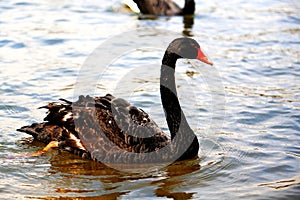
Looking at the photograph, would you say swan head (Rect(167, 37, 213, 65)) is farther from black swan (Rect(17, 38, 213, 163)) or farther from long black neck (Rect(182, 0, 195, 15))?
long black neck (Rect(182, 0, 195, 15))

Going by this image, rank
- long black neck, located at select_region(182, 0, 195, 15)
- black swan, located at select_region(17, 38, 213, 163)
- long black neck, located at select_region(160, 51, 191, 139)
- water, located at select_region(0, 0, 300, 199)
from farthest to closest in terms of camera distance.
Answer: long black neck, located at select_region(182, 0, 195, 15), long black neck, located at select_region(160, 51, 191, 139), black swan, located at select_region(17, 38, 213, 163), water, located at select_region(0, 0, 300, 199)

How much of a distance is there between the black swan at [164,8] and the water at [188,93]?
0.24 metres

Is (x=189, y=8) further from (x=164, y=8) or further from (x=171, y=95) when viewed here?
(x=171, y=95)

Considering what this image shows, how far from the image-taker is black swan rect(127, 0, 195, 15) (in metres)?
12.2

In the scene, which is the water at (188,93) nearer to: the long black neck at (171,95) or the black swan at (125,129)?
the black swan at (125,129)

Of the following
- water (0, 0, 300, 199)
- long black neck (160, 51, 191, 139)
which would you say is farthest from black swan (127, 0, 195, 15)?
long black neck (160, 51, 191, 139)

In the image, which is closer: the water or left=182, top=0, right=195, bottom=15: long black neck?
the water

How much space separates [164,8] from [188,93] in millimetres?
4852

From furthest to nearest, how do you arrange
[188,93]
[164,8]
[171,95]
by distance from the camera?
[164,8] < [188,93] < [171,95]

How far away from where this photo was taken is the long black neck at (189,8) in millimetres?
12188

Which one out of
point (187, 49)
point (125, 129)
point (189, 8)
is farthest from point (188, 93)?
point (189, 8)

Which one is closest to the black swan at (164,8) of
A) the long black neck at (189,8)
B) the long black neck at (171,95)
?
the long black neck at (189,8)

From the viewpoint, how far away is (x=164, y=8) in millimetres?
12398

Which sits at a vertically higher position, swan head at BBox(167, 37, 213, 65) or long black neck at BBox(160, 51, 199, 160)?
swan head at BBox(167, 37, 213, 65)
